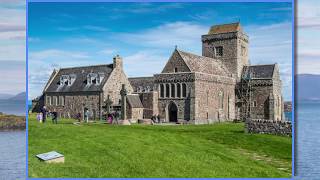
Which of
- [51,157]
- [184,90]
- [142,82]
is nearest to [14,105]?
[51,157]

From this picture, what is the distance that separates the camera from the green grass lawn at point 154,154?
1745 cm

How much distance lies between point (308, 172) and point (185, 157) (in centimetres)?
750

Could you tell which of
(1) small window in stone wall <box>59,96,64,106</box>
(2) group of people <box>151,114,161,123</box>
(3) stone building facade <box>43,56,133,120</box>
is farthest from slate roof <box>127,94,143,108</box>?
(1) small window in stone wall <box>59,96,64,106</box>

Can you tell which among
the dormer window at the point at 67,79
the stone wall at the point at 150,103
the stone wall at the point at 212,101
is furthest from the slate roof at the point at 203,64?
the dormer window at the point at 67,79

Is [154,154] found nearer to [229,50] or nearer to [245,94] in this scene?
[245,94]

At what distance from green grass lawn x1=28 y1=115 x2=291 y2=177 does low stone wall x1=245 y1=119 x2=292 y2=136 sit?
2.61ft

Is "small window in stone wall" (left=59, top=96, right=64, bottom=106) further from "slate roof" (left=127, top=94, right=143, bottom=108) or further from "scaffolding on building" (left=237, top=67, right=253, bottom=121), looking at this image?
"scaffolding on building" (left=237, top=67, right=253, bottom=121)

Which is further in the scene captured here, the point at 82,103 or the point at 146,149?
the point at 82,103

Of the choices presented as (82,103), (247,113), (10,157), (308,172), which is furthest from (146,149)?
(82,103)

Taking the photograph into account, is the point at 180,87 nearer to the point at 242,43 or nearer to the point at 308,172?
the point at 242,43

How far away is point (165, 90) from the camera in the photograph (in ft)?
132

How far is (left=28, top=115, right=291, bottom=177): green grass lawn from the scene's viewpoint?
57.3 ft

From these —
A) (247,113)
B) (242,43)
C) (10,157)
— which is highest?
(242,43)

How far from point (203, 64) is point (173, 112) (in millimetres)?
5238
